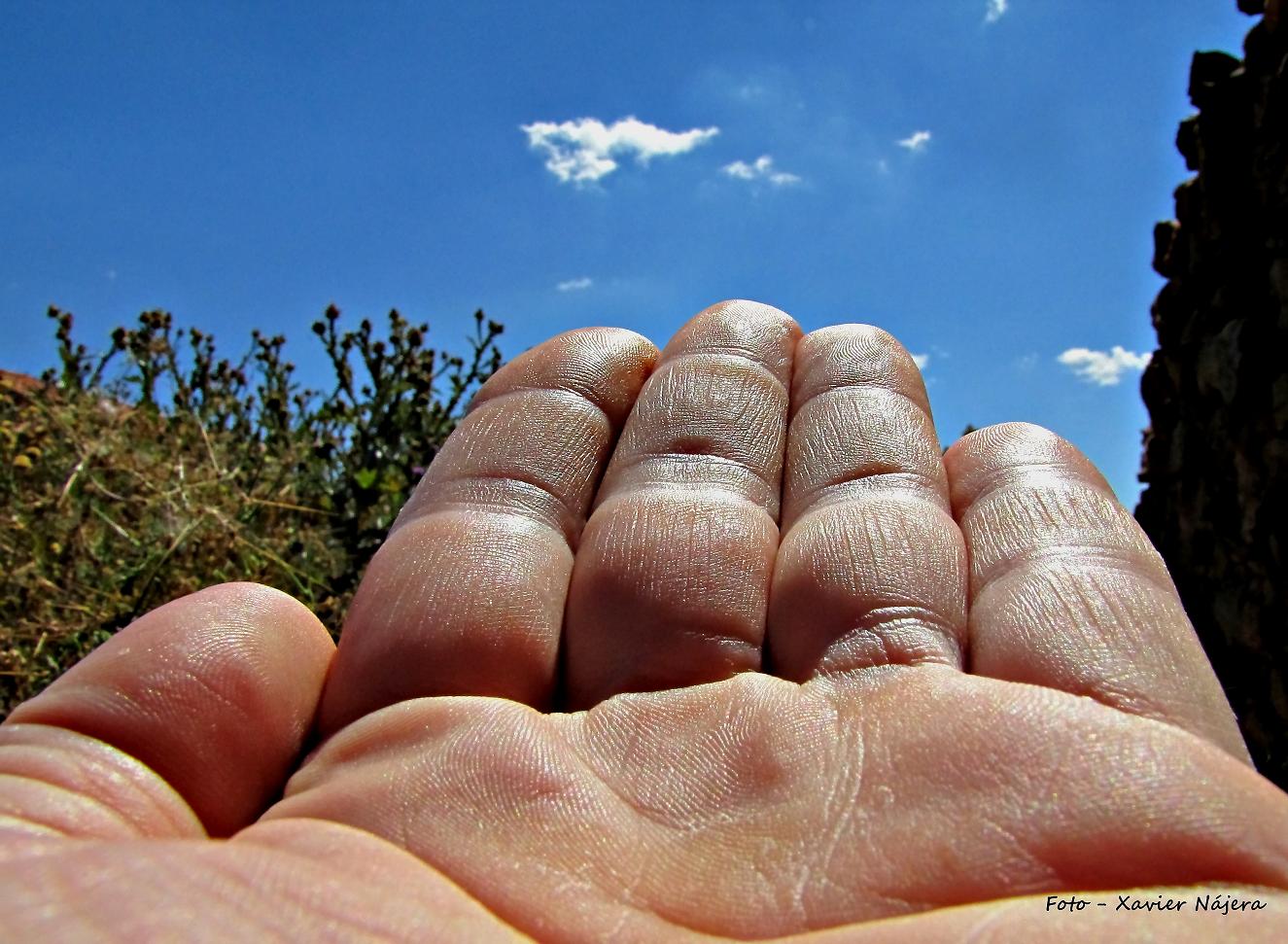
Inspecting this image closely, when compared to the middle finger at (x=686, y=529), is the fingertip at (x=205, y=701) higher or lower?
lower

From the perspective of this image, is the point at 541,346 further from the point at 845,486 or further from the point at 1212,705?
the point at 1212,705

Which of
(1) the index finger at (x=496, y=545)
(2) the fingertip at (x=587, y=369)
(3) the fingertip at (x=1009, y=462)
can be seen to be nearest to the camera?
(1) the index finger at (x=496, y=545)

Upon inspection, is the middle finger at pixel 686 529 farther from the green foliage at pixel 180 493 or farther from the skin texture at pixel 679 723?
the green foliage at pixel 180 493

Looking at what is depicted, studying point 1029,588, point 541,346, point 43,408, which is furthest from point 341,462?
point 1029,588

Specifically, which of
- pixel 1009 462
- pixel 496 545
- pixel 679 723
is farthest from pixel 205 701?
pixel 1009 462

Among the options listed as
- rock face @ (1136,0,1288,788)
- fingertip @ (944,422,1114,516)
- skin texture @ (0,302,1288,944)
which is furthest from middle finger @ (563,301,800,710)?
rock face @ (1136,0,1288,788)

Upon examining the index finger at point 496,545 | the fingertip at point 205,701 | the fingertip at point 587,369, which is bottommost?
the fingertip at point 205,701

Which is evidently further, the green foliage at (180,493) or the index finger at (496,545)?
the green foliage at (180,493)

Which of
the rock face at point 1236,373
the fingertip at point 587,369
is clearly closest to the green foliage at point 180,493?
the fingertip at point 587,369

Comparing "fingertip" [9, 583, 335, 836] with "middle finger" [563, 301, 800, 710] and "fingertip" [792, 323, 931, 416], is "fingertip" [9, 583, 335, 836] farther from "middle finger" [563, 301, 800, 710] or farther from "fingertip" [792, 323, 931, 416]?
"fingertip" [792, 323, 931, 416]

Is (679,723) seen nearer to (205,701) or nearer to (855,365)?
(205,701)
